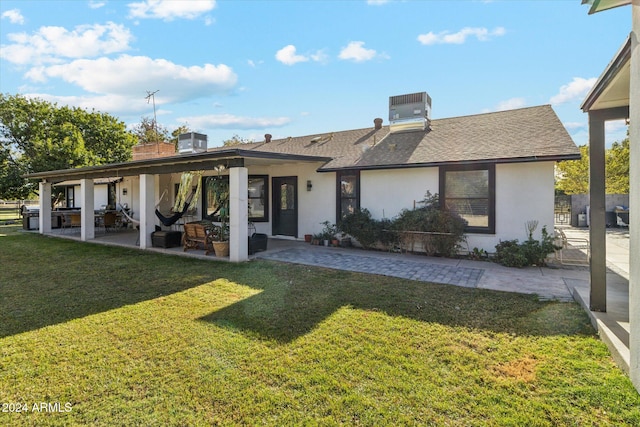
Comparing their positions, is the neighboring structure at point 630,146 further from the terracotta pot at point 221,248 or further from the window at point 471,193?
the terracotta pot at point 221,248

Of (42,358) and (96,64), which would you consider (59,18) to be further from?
(42,358)

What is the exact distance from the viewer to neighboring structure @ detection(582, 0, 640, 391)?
2951 mm

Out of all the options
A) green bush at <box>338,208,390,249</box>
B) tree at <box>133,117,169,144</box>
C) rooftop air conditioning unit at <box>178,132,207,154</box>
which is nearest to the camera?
green bush at <box>338,208,390,249</box>

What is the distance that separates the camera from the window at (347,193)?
1087 centimetres

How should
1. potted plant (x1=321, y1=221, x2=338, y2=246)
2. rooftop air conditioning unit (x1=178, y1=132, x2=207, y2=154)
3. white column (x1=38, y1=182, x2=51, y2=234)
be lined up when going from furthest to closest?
1. rooftop air conditioning unit (x1=178, y1=132, x2=207, y2=154)
2. white column (x1=38, y1=182, x2=51, y2=234)
3. potted plant (x1=321, y1=221, x2=338, y2=246)

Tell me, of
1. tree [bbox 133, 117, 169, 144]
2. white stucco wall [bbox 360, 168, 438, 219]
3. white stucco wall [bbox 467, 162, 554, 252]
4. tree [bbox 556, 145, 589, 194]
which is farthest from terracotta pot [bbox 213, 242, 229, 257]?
tree [bbox 133, 117, 169, 144]

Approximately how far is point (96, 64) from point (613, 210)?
987 inches

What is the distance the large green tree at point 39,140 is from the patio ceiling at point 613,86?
26.8 metres

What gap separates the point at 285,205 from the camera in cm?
1252

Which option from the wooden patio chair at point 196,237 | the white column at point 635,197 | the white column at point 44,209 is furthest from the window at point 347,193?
the white column at point 44,209

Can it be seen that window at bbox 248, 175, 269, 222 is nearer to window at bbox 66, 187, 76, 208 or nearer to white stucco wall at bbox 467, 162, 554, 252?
white stucco wall at bbox 467, 162, 554, 252

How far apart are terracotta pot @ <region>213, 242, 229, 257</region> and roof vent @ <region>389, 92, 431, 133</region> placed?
7.41 meters

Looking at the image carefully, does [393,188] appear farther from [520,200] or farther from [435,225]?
[520,200]

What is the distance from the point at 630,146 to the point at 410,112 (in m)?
9.42
